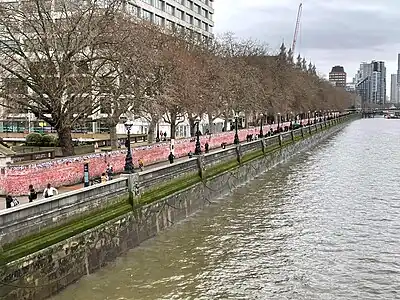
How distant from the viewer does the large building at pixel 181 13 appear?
84287 millimetres

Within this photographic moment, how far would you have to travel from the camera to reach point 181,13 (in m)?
101

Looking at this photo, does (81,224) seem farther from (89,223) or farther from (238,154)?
(238,154)

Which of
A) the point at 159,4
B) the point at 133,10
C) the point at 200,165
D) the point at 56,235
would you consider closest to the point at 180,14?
the point at 159,4

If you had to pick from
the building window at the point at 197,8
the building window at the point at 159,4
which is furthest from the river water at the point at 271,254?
the building window at the point at 197,8

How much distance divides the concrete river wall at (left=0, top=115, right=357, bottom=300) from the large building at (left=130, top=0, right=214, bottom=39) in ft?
168

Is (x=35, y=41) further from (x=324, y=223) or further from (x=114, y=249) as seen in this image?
(x=324, y=223)

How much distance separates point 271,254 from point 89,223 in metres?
6.89

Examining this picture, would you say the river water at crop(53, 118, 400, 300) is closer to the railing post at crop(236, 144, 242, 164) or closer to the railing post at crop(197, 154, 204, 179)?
the railing post at crop(197, 154, 204, 179)

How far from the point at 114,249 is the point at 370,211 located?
49.0 feet

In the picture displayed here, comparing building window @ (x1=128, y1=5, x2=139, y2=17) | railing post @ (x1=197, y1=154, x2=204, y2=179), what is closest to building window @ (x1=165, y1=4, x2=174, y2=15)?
building window @ (x1=128, y1=5, x2=139, y2=17)

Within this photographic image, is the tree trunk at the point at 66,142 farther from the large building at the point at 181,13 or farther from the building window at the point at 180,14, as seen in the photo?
the building window at the point at 180,14

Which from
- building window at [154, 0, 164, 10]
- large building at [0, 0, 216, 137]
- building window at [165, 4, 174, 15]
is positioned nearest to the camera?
large building at [0, 0, 216, 137]

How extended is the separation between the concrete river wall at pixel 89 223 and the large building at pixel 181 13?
51.1 metres

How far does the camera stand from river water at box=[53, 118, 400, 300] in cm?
1664
